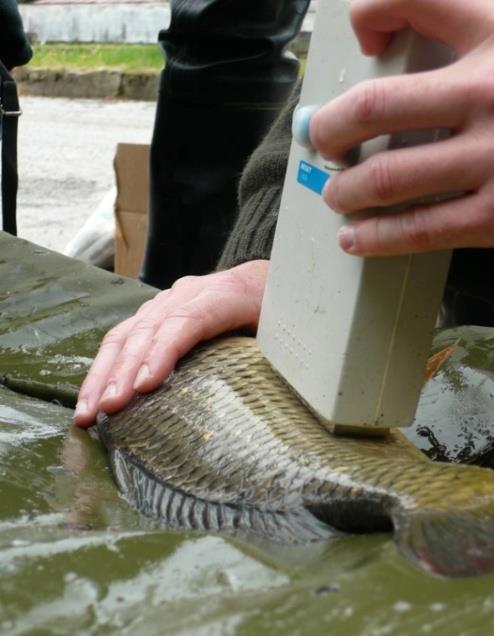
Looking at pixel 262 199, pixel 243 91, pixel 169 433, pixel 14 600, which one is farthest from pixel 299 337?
pixel 243 91

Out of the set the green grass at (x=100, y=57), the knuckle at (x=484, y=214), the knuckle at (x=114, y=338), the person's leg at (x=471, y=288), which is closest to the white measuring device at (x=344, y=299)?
the knuckle at (x=484, y=214)

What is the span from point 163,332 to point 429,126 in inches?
28.1

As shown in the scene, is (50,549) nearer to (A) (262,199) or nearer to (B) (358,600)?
(B) (358,600)

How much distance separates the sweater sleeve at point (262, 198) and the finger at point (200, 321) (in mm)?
348

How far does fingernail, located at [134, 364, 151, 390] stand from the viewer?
4.79 feet

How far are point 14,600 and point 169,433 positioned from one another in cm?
57

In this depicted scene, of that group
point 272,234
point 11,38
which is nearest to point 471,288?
point 272,234

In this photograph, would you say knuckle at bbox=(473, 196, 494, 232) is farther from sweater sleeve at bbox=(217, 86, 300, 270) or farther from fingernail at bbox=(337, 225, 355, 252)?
sweater sleeve at bbox=(217, 86, 300, 270)

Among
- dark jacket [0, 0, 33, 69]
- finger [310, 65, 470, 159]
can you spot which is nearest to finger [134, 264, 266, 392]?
finger [310, 65, 470, 159]

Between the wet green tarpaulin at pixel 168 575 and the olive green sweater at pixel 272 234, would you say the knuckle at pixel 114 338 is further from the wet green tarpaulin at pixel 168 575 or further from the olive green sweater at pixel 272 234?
the olive green sweater at pixel 272 234

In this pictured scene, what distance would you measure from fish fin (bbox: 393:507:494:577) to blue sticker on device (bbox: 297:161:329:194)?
391mm

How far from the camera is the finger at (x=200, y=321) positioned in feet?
4.84

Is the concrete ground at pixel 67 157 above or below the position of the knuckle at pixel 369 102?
below

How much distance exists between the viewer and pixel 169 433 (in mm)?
1342
